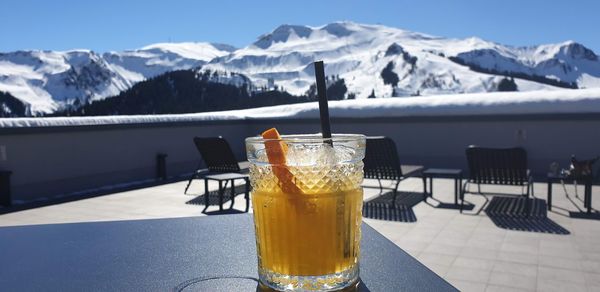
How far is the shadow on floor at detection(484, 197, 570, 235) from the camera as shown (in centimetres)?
482

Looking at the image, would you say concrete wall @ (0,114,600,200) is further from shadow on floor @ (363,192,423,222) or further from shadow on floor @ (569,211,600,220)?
shadow on floor @ (569,211,600,220)

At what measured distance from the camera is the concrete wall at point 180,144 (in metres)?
7.16

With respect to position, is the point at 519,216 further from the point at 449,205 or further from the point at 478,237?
the point at 478,237

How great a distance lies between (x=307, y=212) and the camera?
78 centimetres

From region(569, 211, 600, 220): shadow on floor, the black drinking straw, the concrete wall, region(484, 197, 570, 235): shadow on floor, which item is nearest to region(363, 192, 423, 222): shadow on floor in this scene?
region(484, 197, 570, 235): shadow on floor

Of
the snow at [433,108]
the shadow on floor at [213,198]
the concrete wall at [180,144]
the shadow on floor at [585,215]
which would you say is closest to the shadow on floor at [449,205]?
the shadow on floor at [585,215]

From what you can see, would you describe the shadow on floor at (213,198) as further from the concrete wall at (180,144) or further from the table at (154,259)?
the table at (154,259)

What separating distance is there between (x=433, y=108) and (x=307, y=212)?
893 cm

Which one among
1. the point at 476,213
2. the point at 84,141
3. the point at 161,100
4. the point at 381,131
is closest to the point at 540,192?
the point at 476,213

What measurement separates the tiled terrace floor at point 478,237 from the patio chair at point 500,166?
39 cm

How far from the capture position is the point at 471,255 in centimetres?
394

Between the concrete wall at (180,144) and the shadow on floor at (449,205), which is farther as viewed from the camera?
the concrete wall at (180,144)

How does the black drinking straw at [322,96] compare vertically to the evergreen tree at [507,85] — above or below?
below

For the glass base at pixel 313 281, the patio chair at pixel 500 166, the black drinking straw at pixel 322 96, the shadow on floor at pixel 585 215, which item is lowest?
the shadow on floor at pixel 585 215
